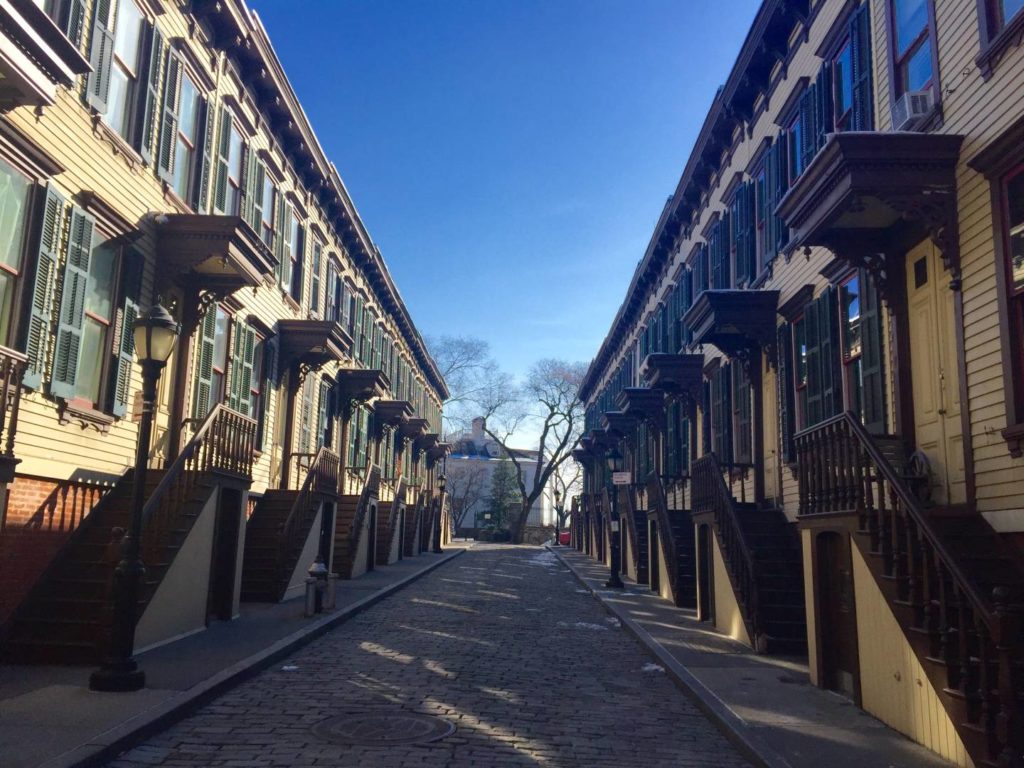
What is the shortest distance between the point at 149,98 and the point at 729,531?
414 inches

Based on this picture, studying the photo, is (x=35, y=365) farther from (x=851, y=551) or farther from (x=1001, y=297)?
(x=1001, y=297)

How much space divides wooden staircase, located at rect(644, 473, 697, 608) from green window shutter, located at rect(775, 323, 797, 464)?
384 cm

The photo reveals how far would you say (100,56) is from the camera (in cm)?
1092

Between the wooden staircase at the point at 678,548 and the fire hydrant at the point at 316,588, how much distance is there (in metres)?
6.83

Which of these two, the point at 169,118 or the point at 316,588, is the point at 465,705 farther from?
the point at 169,118

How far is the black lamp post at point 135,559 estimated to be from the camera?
25.8ft

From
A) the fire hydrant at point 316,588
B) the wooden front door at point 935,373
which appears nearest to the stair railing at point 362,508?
the fire hydrant at point 316,588

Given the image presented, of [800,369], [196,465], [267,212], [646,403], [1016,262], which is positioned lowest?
[196,465]

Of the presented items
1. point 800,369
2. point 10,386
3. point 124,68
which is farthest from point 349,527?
point 10,386

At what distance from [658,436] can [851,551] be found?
1687 cm

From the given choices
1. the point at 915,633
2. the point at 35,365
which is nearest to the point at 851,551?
the point at 915,633

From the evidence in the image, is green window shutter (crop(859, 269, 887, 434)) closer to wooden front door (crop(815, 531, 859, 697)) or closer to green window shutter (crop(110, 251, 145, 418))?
wooden front door (crop(815, 531, 859, 697))

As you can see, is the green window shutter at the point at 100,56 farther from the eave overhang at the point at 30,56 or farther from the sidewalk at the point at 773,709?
the sidewalk at the point at 773,709

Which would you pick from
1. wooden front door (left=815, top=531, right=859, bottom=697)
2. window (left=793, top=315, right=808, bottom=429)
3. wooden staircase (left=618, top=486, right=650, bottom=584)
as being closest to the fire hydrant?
wooden front door (left=815, top=531, right=859, bottom=697)
